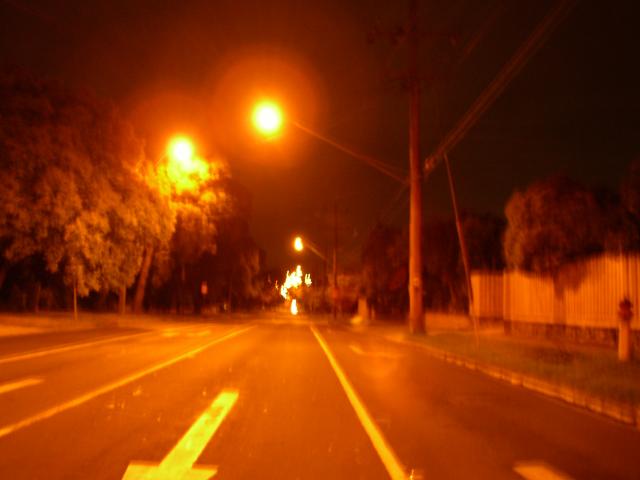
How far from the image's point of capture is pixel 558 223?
25141 mm

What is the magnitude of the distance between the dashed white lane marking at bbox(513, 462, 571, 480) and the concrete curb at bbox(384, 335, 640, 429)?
10.9 feet

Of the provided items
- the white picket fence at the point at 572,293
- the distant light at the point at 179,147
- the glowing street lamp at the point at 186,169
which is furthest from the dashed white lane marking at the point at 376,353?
the glowing street lamp at the point at 186,169

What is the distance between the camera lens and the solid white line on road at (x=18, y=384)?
12.5m

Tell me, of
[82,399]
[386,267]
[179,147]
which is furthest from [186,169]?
[82,399]

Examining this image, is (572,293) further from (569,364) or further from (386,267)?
(386,267)

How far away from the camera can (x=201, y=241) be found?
51281 mm

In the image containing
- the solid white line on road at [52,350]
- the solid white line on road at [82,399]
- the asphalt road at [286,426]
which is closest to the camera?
the asphalt road at [286,426]

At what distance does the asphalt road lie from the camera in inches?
296

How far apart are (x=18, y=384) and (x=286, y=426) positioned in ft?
19.4

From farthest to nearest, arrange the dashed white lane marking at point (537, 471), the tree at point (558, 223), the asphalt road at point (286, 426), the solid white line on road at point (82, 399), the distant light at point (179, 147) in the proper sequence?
the distant light at point (179, 147), the tree at point (558, 223), the solid white line on road at point (82, 399), the asphalt road at point (286, 426), the dashed white lane marking at point (537, 471)

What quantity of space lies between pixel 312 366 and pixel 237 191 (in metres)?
46.7

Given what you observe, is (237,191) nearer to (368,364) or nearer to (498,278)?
(498,278)

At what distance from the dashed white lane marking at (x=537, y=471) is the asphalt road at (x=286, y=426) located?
1 centimetres

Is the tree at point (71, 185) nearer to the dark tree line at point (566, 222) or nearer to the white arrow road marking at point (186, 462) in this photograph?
the dark tree line at point (566, 222)
